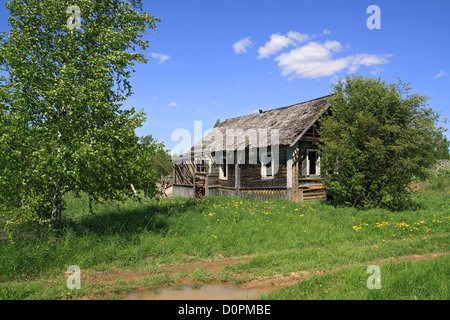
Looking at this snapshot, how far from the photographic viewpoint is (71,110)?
8234 millimetres

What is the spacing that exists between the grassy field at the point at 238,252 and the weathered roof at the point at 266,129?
17.2ft

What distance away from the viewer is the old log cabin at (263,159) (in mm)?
15797

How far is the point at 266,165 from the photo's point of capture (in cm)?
1739

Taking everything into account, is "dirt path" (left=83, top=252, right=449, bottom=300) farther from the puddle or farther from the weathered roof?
the weathered roof

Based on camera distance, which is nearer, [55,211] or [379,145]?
[55,211]

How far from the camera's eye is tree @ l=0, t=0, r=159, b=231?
725 cm

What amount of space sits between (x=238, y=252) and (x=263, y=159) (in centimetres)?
978

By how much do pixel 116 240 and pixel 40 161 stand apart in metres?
2.57

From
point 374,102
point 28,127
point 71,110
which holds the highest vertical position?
point 374,102

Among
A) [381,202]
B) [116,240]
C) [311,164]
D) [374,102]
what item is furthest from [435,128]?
[116,240]

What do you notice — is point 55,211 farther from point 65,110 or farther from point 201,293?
point 201,293

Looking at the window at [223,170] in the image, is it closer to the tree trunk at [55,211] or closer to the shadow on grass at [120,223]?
the shadow on grass at [120,223]

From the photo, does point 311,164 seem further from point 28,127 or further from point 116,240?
point 28,127

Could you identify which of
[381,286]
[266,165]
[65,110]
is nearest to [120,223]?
[65,110]
